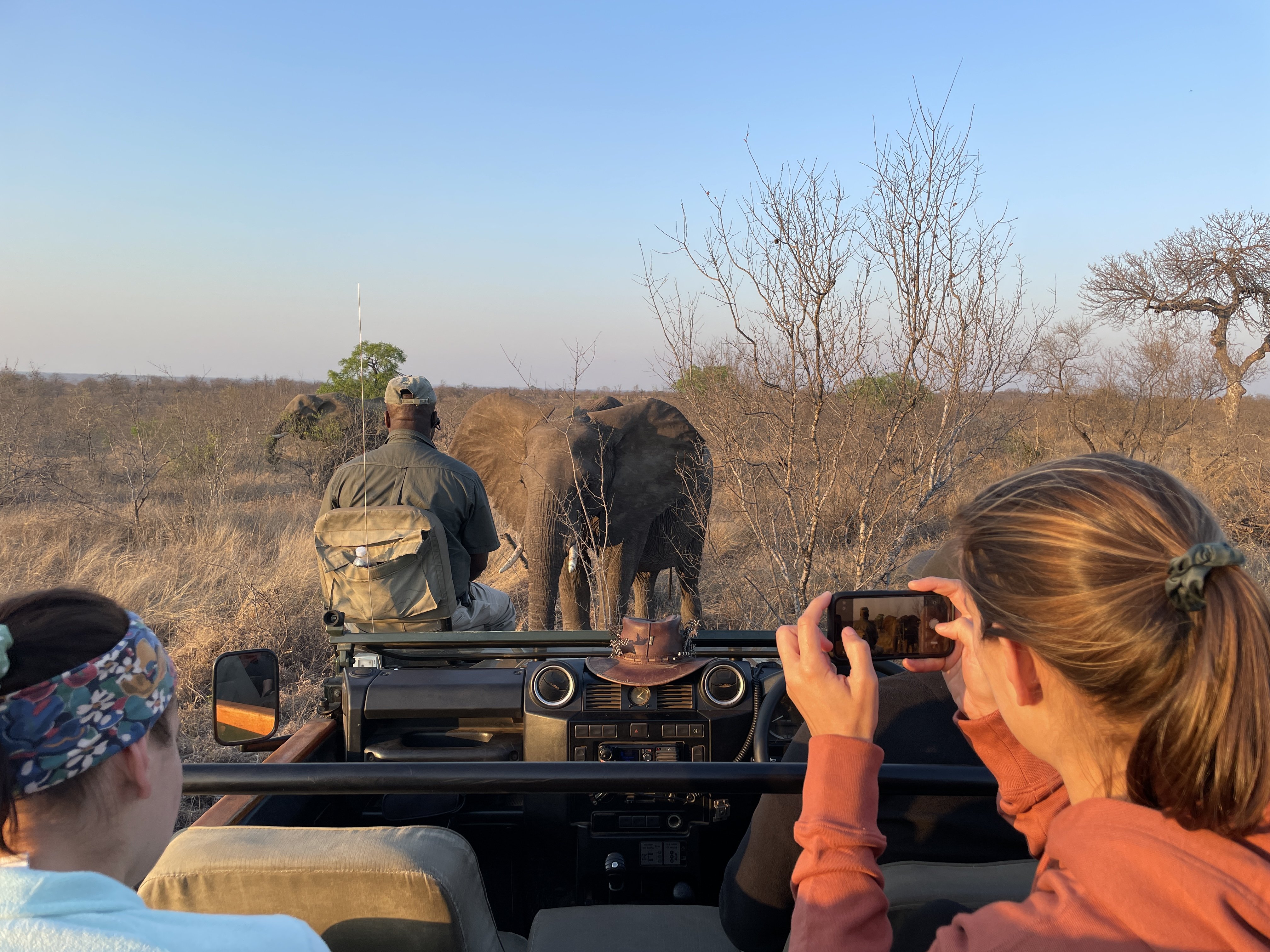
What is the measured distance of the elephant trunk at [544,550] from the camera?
6285mm

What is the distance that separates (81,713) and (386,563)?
312 cm

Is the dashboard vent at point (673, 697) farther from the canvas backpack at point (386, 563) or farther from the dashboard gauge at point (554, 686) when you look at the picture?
the canvas backpack at point (386, 563)

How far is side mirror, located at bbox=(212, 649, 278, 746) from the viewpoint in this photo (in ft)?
6.22

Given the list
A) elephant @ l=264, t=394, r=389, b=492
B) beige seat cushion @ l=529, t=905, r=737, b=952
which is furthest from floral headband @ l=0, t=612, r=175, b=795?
elephant @ l=264, t=394, r=389, b=492

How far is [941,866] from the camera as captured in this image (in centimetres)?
139

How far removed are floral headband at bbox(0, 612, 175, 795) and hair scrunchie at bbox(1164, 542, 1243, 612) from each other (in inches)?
39.9

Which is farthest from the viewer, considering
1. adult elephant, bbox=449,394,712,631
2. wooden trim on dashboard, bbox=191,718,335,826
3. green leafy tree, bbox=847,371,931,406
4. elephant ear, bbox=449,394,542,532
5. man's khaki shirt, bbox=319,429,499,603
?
elephant ear, bbox=449,394,542,532

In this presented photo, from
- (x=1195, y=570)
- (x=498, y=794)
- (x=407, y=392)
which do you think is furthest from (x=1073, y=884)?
(x=407, y=392)

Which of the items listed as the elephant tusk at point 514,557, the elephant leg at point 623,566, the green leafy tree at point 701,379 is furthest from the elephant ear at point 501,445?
the green leafy tree at point 701,379

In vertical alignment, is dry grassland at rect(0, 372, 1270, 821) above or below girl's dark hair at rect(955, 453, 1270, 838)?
below

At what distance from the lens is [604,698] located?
2.00 meters

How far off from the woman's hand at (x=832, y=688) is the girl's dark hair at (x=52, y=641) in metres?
0.74

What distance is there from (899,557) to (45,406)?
22.9 m

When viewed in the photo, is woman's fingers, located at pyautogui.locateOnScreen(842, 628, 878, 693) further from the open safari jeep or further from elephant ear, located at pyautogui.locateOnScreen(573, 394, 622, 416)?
elephant ear, located at pyautogui.locateOnScreen(573, 394, 622, 416)
